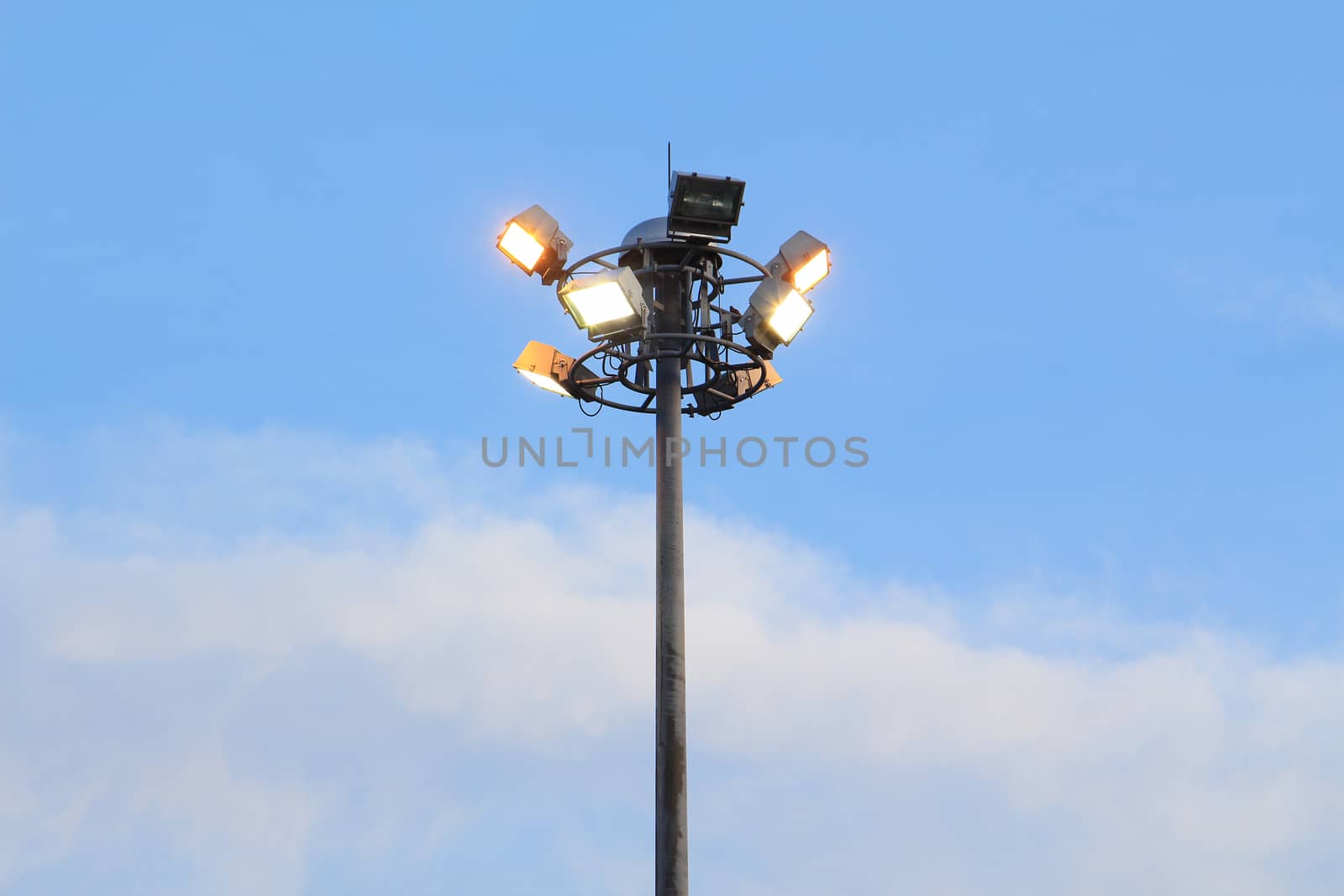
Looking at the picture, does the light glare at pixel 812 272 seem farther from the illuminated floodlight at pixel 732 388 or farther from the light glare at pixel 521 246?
the light glare at pixel 521 246

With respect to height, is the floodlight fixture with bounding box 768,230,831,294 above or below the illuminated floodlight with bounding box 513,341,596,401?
above

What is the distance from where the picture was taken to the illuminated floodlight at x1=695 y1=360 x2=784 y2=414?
1296cm

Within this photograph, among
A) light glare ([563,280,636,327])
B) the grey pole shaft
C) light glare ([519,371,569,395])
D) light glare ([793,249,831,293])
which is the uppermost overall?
light glare ([793,249,831,293])

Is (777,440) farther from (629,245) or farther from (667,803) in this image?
(667,803)

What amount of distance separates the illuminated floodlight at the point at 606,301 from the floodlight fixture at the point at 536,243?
3.90ft

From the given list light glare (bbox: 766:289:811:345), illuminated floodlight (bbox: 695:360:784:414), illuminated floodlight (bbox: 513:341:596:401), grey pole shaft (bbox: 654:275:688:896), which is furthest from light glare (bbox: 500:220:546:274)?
light glare (bbox: 766:289:811:345)

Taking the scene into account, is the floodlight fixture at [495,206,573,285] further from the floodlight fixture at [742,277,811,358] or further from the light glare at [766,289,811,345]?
the light glare at [766,289,811,345]

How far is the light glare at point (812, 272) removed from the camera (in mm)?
12617

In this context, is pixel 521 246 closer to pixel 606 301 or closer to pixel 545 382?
pixel 545 382

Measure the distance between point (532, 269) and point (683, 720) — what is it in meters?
4.83

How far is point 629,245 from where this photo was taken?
12359 millimetres

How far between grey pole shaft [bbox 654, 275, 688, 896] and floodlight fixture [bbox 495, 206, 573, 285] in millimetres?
1264

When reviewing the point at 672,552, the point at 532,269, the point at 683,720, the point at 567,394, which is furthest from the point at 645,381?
the point at 683,720

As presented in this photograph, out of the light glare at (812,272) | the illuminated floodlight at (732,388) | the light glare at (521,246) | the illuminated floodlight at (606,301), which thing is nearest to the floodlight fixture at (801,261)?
the light glare at (812,272)
